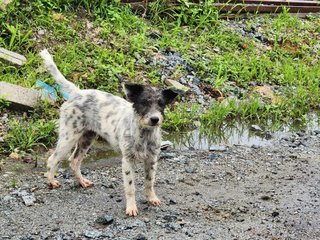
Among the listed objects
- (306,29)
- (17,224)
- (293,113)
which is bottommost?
(17,224)

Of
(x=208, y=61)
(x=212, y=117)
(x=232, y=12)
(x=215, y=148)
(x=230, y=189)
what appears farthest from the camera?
(x=232, y=12)

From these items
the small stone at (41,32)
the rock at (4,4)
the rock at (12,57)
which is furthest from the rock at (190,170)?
the rock at (4,4)

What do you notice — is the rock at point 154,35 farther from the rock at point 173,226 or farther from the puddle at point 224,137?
the rock at point 173,226

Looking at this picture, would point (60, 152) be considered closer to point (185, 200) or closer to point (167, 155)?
point (185, 200)

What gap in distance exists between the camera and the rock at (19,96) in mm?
8617

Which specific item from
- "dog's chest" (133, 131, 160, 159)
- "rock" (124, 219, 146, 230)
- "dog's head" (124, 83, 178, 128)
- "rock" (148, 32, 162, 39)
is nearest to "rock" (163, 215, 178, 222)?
"rock" (124, 219, 146, 230)

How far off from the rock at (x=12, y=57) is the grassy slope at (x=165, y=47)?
9cm

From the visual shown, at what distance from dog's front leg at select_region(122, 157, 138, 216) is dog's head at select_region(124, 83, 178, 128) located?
1.61ft

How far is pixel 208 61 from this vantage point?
11.1 metres

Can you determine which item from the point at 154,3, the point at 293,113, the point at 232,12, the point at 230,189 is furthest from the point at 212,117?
the point at 232,12

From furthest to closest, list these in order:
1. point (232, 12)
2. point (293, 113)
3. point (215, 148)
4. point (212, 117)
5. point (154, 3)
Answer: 1. point (232, 12)
2. point (154, 3)
3. point (293, 113)
4. point (212, 117)
5. point (215, 148)

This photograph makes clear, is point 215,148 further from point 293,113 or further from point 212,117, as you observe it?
point 293,113

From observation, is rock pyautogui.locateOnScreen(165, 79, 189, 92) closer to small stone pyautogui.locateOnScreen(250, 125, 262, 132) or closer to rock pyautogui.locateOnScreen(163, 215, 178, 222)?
small stone pyautogui.locateOnScreen(250, 125, 262, 132)

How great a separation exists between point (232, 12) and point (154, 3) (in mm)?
1873
